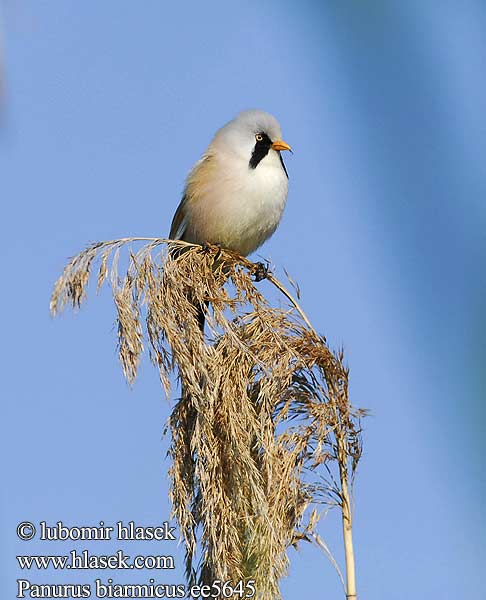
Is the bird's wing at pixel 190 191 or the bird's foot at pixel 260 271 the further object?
the bird's wing at pixel 190 191

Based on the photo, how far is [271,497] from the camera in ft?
8.58

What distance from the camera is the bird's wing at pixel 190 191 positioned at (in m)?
5.04

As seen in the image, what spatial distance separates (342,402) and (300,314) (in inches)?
14.9

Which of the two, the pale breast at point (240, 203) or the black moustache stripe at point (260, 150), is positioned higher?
the black moustache stripe at point (260, 150)

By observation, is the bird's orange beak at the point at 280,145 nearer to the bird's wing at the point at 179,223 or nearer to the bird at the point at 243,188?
the bird at the point at 243,188

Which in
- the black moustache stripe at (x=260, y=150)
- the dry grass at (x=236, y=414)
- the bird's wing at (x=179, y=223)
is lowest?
the dry grass at (x=236, y=414)

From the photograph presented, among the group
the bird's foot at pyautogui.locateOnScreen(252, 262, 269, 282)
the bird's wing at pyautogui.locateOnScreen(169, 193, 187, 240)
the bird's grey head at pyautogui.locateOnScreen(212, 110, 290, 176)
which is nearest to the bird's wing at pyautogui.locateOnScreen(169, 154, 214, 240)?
the bird's wing at pyautogui.locateOnScreen(169, 193, 187, 240)

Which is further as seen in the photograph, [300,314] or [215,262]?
[215,262]

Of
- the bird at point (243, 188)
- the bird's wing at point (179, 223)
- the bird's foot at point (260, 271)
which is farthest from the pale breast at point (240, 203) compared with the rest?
the bird's foot at point (260, 271)

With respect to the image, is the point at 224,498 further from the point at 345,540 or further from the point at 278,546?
the point at 345,540

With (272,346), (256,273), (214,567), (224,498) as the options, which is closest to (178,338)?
(272,346)

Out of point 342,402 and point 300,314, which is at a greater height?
point 300,314

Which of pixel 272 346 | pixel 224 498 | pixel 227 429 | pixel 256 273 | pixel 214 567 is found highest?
pixel 256 273

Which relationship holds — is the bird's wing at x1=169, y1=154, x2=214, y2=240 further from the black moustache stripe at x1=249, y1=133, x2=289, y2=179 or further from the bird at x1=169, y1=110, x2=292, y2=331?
the black moustache stripe at x1=249, y1=133, x2=289, y2=179
